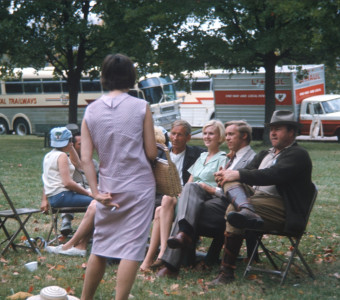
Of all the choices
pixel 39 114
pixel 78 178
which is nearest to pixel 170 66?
pixel 39 114

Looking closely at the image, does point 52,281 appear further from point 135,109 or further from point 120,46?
point 120,46

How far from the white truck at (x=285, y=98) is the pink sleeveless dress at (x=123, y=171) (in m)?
20.9

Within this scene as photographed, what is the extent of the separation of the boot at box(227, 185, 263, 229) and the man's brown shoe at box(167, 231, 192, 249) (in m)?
0.49

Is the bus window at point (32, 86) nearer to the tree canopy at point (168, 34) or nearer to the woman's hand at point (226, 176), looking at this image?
the tree canopy at point (168, 34)

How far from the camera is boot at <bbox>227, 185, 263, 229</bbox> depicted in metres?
5.48

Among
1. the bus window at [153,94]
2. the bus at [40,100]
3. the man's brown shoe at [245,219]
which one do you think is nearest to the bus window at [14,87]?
the bus at [40,100]

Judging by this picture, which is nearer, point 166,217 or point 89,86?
point 166,217

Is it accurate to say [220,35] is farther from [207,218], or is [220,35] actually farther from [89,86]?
[207,218]

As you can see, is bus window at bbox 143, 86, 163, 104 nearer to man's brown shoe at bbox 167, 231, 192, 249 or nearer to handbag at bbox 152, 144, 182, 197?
man's brown shoe at bbox 167, 231, 192, 249

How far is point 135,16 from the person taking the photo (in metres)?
21.7

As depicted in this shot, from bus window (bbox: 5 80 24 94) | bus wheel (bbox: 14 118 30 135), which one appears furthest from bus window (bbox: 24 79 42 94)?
bus wheel (bbox: 14 118 30 135)

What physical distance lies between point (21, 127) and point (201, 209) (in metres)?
28.6

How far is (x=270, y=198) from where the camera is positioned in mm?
5812

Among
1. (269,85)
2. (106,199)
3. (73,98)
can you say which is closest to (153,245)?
(106,199)
